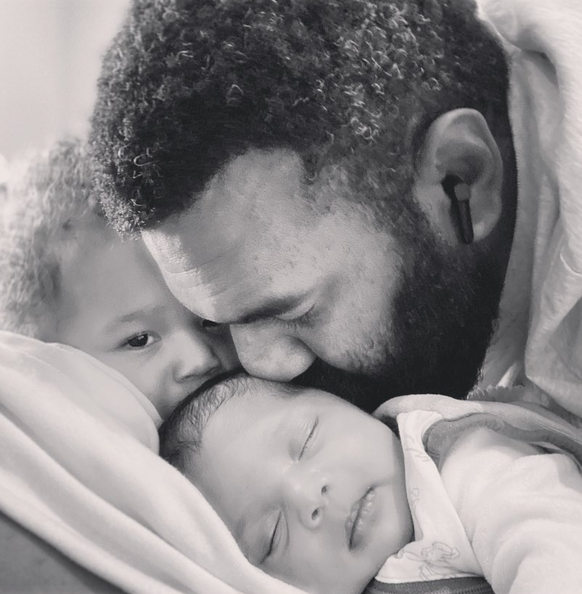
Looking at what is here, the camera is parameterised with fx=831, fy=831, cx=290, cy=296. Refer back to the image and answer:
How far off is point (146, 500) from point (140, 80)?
1.38 ft

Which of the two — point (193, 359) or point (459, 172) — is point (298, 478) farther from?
point (459, 172)

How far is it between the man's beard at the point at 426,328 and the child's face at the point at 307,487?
9cm

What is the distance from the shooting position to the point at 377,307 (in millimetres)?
958

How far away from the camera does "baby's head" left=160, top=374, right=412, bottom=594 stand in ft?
2.70

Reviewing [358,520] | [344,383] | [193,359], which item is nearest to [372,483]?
[358,520]

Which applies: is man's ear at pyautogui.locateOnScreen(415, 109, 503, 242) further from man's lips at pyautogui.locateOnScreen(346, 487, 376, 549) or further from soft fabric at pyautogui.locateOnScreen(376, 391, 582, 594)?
man's lips at pyautogui.locateOnScreen(346, 487, 376, 549)

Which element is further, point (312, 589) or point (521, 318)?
point (521, 318)

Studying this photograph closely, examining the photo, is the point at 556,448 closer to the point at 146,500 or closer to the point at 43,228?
the point at 146,500

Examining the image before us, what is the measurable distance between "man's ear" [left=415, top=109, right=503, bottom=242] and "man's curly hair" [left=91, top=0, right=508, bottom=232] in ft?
0.08

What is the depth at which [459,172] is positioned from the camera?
949 mm

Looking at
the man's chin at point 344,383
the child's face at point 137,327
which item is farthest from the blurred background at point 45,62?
the man's chin at point 344,383

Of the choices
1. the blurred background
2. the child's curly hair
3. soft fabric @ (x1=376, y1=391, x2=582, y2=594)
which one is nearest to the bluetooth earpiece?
A: soft fabric @ (x1=376, y1=391, x2=582, y2=594)

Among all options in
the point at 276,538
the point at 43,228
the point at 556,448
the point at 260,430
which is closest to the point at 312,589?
the point at 276,538

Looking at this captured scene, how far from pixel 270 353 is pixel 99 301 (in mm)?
238
